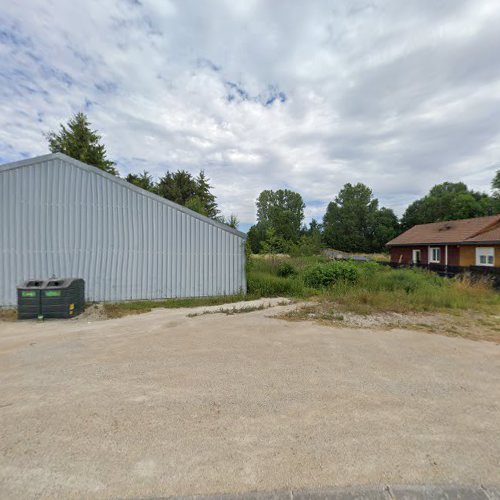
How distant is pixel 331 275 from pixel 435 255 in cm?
1645

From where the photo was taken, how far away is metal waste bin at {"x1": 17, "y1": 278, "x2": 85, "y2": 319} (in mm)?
6770

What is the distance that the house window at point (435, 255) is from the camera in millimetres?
21188

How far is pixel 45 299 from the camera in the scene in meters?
6.80

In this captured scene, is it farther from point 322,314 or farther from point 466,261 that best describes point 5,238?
point 466,261

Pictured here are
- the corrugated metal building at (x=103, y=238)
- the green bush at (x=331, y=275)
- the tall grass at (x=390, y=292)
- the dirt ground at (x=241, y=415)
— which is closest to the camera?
the dirt ground at (x=241, y=415)

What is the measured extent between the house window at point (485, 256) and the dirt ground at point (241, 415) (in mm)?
16842

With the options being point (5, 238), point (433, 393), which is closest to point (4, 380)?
point (433, 393)

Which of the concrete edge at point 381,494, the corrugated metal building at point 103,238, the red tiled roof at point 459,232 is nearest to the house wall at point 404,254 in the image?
the red tiled roof at point 459,232

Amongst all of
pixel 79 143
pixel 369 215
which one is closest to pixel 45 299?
pixel 79 143

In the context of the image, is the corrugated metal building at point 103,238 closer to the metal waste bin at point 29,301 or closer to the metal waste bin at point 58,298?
the metal waste bin at point 58,298

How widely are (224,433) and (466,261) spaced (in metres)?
22.6

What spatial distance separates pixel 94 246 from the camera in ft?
29.1

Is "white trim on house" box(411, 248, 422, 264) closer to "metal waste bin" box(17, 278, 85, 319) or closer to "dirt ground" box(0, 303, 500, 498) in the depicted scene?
"dirt ground" box(0, 303, 500, 498)

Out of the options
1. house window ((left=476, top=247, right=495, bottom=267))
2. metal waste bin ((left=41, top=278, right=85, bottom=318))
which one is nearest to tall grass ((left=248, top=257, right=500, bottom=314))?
metal waste bin ((left=41, top=278, right=85, bottom=318))
